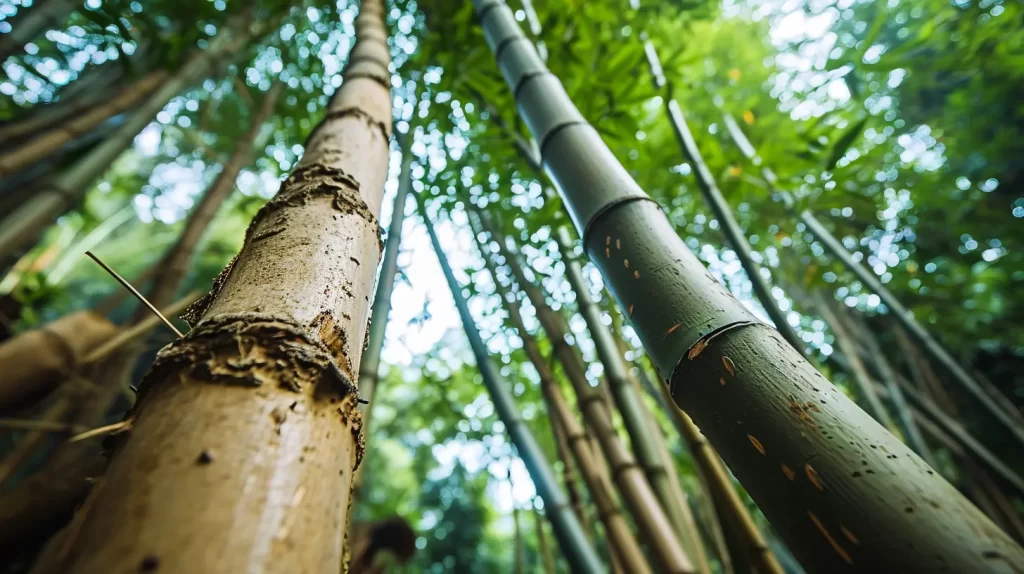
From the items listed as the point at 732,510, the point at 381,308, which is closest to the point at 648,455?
the point at 732,510

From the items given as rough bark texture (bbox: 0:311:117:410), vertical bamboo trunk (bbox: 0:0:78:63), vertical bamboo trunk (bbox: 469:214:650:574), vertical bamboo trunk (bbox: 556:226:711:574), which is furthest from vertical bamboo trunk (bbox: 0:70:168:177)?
vertical bamboo trunk (bbox: 556:226:711:574)

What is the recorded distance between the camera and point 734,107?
276 cm

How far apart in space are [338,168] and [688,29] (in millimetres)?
1970

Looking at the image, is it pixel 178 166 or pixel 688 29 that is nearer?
pixel 688 29

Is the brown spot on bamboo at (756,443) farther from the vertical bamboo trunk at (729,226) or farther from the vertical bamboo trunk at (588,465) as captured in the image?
the vertical bamboo trunk at (588,465)

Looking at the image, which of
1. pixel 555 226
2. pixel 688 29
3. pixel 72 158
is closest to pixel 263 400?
pixel 555 226

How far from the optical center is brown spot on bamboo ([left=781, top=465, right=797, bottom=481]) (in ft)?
1.48

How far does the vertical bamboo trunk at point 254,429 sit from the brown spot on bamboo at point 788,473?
396 mm

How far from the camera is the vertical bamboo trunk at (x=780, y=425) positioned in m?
0.39

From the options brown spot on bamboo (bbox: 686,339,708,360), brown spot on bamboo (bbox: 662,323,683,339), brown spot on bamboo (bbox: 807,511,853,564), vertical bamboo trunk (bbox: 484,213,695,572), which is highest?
vertical bamboo trunk (bbox: 484,213,695,572)

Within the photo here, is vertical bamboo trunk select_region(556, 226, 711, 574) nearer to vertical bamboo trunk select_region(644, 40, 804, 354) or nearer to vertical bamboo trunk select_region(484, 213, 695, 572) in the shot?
vertical bamboo trunk select_region(484, 213, 695, 572)

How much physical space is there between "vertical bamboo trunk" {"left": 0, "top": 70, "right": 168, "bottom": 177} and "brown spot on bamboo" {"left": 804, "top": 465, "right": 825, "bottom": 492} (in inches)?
112

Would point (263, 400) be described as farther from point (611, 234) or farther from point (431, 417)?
point (431, 417)

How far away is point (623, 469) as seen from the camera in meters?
1.39
